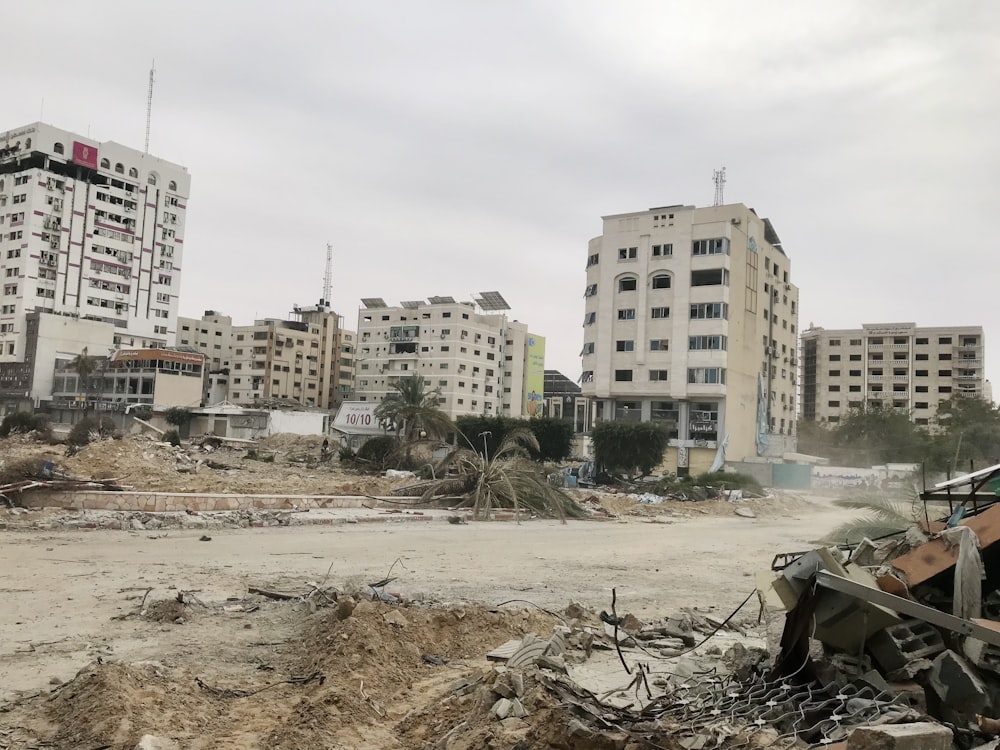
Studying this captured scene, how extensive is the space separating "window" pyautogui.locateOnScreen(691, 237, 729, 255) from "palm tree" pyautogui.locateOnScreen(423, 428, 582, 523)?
121 ft

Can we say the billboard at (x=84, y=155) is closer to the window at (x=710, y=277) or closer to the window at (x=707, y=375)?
the window at (x=710, y=277)

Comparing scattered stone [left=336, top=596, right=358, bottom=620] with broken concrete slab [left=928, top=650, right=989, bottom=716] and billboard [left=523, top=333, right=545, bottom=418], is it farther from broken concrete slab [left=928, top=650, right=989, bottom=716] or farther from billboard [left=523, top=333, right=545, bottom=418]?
billboard [left=523, top=333, right=545, bottom=418]

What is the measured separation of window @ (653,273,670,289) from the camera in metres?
60.3

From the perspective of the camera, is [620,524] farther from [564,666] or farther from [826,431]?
[826,431]

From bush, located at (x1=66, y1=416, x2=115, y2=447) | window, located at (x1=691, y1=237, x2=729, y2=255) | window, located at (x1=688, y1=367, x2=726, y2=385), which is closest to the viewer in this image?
bush, located at (x1=66, y1=416, x2=115, y2=447)

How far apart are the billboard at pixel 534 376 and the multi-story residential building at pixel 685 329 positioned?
139ft

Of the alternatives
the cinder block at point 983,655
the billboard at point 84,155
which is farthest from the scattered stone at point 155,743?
the billboard at point 84,155

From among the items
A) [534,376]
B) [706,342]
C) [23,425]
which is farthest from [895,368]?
[23,425]

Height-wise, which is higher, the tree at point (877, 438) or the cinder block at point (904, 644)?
the tree at point (877, 438)

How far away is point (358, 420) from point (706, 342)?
28813 millimetres

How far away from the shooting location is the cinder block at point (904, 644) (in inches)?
194

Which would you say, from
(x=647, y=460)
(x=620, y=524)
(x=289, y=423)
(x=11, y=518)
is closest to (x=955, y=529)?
(x=11, y=518)

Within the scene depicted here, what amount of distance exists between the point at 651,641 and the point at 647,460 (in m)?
41.4

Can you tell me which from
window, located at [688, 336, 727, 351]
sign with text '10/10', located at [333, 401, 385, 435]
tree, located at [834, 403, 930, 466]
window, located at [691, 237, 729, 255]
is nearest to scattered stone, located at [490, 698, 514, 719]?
window, located at [688, 336, 727, 351]
